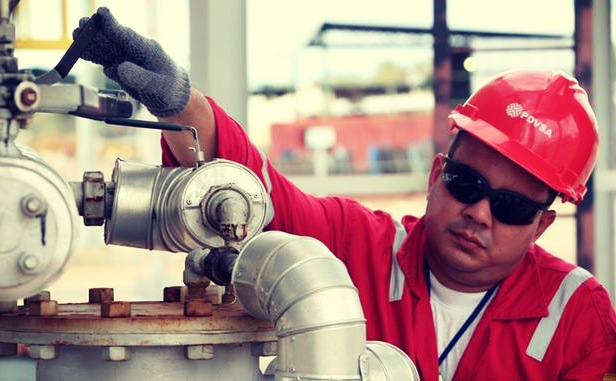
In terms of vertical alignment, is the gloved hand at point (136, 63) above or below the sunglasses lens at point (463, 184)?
above

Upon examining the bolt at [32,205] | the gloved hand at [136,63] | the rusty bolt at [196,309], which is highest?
the gloved hand at [136,63]

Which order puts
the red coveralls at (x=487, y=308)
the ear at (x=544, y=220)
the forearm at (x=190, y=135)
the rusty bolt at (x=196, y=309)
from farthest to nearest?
the ear at (x=544, y=220), the red coveralls at (x=487, y=308), the forearm at (x=190, y=135), the rusty bolt at (x=196, y=309)

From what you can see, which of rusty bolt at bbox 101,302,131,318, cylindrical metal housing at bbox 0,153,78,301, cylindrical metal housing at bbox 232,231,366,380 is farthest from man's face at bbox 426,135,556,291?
cylindrical metal housing at bbox 0,153,78,301

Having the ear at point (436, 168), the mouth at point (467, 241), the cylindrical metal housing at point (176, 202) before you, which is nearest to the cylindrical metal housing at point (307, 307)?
the cylindrical metal housing at point (176, 202)

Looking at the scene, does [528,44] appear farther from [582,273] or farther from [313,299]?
[313,299]

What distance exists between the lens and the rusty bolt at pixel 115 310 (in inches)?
52.5

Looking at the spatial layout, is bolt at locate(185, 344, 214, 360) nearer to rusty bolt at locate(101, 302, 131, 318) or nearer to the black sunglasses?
rusty bolt at locate(101, 302, 131, 318)

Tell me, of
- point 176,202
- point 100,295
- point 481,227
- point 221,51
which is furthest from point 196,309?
point 221,51

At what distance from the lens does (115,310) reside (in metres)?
1.34

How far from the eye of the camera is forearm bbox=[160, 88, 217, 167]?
1.76m

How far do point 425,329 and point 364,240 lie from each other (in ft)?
0.84

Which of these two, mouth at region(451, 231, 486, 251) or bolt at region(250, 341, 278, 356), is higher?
mouth at region(451, 231, 486, 251)

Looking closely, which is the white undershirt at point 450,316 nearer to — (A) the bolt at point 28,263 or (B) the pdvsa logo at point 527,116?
(B) the pdvsa logo at point 527,116

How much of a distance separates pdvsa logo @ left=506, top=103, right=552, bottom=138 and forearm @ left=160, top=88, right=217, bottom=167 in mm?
649
